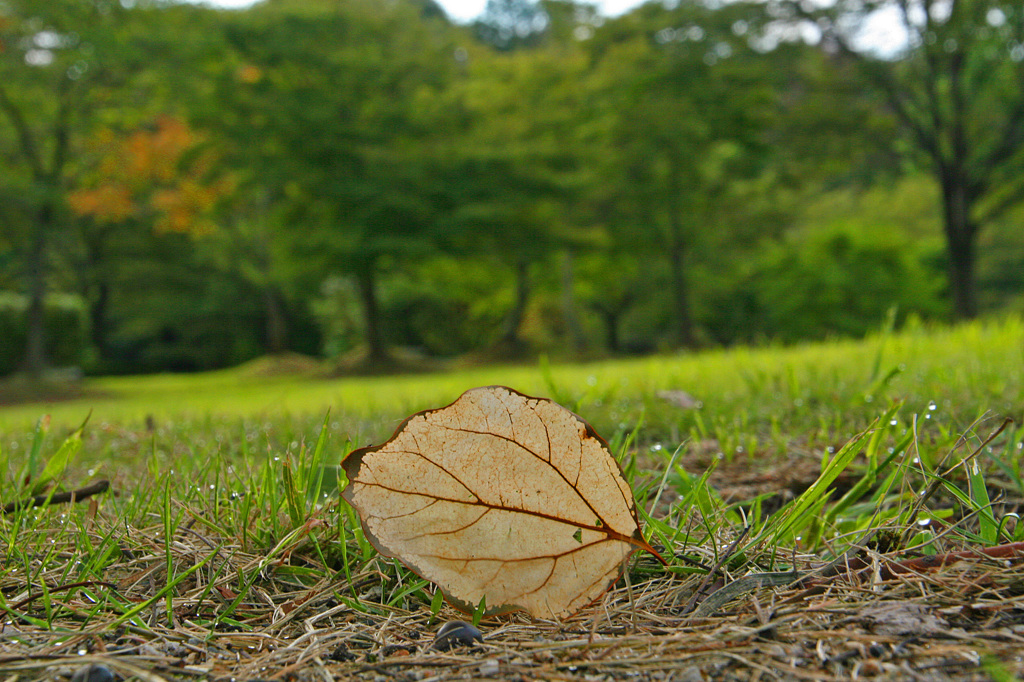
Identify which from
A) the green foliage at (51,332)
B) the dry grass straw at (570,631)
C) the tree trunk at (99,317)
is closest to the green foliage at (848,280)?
the dry grass straw at (570,631)

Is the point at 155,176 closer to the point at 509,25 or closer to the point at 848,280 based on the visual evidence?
the point at 848,280

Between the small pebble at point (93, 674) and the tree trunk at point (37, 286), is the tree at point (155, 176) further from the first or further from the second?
the small pebble at point (93, 674)

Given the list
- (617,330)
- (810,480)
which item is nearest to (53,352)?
(617,330)

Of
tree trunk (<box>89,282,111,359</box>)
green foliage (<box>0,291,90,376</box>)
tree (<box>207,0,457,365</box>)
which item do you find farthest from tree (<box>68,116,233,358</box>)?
tree trunk (<box>89,282,111,359</box>)

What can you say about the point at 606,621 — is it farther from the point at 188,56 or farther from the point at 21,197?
the point at 21,197

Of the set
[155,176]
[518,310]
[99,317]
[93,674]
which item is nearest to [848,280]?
[518,310]

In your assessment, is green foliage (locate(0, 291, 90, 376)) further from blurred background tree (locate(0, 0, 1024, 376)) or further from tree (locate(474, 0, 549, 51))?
tree (locate(474, 0, 549, 51))
